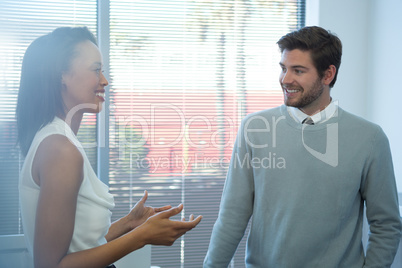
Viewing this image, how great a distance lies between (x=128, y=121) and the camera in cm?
261

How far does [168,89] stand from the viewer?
2.67 m

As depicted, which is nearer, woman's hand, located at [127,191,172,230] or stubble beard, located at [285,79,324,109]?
woman's hand, located at [127,191,172,230]

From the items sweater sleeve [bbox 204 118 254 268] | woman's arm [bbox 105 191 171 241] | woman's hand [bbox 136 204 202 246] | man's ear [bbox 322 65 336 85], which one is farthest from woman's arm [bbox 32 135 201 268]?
man's ear [bbox 322 65 336 85]

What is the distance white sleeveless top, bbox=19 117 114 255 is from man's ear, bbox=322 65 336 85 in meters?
1.06

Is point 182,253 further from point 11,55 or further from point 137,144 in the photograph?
point 11,55

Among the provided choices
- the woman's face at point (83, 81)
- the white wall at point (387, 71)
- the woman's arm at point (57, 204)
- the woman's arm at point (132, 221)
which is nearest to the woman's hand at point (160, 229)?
the woman's arm at point (57, 204)

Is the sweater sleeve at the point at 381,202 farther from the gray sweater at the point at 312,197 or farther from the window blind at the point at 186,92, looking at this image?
the window blind at the point at 186,92

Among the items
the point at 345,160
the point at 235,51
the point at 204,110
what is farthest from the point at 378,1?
the point at 345,160

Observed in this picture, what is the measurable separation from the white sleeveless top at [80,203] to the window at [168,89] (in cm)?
147

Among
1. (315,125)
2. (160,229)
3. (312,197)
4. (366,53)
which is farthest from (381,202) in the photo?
(366,53)

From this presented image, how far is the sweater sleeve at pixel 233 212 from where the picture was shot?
62.8 inches

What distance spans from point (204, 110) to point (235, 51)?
45 cm

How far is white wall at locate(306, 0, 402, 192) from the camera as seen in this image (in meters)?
2.47

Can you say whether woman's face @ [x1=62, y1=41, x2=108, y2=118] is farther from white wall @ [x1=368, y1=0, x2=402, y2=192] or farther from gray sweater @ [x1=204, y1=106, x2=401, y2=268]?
white wall @ [x1=368, y1=0, x2=402, y2=192]
